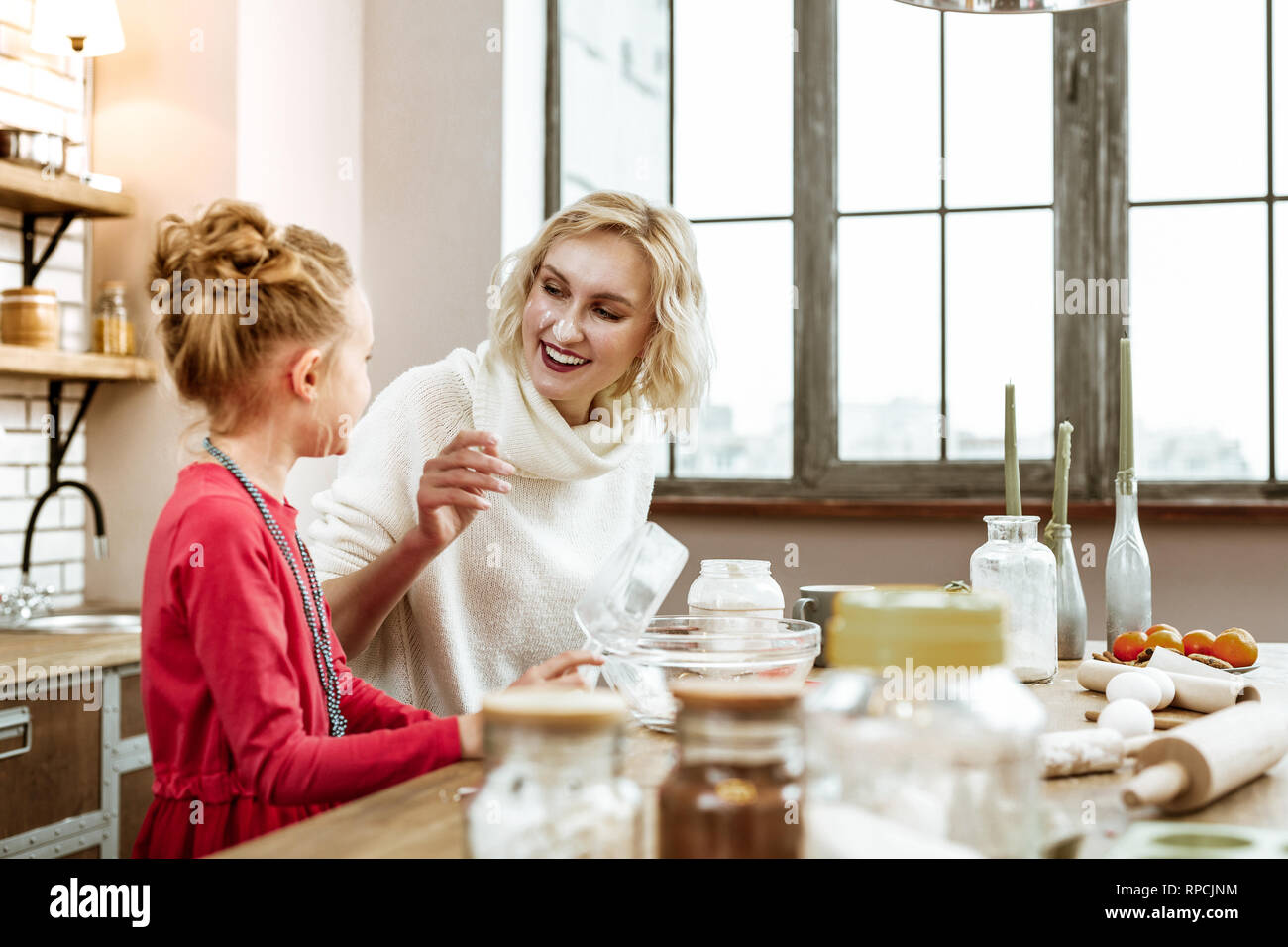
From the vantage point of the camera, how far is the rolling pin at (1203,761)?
32.1 inches

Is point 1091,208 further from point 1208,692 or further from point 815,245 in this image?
point 1208,692

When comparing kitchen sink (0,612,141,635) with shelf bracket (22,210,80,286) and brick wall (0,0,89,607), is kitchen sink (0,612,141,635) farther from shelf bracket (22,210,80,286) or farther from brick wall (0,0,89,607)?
shelf bracket (22,210,80,286)

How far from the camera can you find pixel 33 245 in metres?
2.82

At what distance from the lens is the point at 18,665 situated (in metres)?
2.04

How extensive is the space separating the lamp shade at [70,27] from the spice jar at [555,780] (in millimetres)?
2789

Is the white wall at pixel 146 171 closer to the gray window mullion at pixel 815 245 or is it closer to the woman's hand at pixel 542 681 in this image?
the gray window mullion at pixel 815 245

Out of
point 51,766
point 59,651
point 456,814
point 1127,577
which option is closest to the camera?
point 456,814

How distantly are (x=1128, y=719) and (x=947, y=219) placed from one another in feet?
8.28

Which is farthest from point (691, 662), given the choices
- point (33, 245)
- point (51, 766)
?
point (33, 245)

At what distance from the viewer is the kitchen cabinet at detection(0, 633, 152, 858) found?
2.02m

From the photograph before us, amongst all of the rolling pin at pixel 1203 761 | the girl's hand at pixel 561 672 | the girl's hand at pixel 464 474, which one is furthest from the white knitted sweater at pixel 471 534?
the rolling pin at pixel 1203 761
